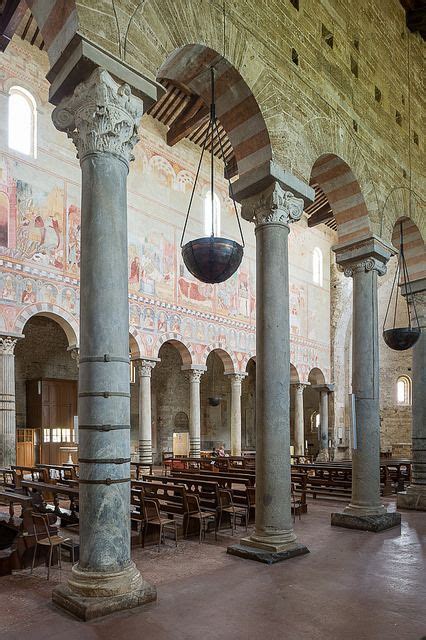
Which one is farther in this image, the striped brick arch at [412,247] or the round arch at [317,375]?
A: the round arch at [317,375]

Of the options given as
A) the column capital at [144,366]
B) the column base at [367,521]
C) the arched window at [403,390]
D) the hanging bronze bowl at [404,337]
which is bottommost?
the column base at [367,521]

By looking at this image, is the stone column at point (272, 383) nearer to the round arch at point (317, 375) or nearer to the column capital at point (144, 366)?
the column capital at point (144, 366)

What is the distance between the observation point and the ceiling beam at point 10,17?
1008 cm

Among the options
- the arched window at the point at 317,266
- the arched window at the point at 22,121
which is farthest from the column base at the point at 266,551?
the arched window at the point at 317,266

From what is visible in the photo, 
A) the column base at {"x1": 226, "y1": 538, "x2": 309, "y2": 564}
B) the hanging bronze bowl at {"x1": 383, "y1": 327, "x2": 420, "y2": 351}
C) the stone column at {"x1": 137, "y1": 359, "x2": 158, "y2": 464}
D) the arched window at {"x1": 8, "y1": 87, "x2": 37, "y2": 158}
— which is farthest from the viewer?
the stone column at {"x1": 137, "y1": 359, "x2": 158, "y2": 464}

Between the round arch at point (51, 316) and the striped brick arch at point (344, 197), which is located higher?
the striped brick arch at point (344, 197)

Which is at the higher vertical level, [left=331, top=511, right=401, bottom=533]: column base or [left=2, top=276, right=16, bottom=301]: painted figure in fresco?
[left=2, top=276, right=16, bottom=301]: painted figure in fresco

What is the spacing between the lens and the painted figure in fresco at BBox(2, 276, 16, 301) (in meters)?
12.9

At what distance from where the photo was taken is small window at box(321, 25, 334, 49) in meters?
8.25

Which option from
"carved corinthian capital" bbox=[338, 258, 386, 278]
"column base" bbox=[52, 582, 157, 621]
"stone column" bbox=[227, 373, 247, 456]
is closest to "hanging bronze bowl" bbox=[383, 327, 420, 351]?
"carved corinthian capital" bbox=[338, 258, 386, 278]

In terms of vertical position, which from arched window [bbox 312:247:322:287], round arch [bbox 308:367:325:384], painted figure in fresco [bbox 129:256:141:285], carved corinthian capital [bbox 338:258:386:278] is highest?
arched window [bbox 312:247:322:287]

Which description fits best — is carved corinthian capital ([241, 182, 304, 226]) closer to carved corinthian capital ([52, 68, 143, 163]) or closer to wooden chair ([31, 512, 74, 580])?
carved corinthian capital ([52, 68, 143, 163])

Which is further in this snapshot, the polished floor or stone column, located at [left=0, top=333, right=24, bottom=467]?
stone column, located at [left=0, top=333, right=24, bottom=467]

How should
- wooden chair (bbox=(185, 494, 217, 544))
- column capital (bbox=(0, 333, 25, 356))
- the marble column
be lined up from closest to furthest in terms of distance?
1. wooden chair (bbox=(185, 494, 217, 544))
2. the marble column
3. column capital (bbox=(0, 333, 25, 356))
